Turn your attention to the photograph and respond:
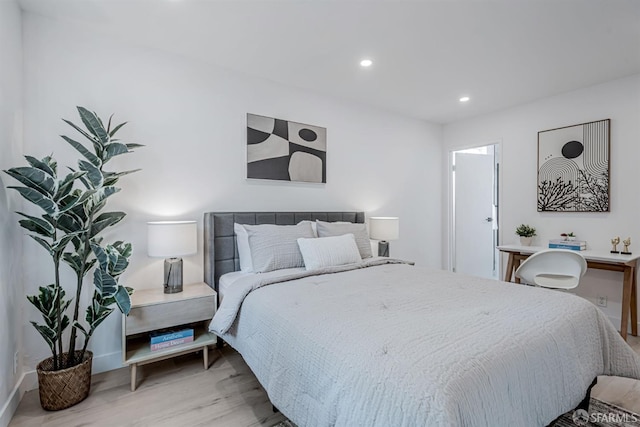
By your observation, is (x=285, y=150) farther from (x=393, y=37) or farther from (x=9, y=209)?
(x=9, y=209)

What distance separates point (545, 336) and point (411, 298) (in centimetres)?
63

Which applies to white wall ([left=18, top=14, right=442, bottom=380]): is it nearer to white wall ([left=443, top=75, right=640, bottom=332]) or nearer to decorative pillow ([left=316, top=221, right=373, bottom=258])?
decorative pillow ([left=316, top=221, right=373, bottom=258])

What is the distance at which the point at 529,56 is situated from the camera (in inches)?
106

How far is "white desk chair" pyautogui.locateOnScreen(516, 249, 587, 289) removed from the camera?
2.81 meters

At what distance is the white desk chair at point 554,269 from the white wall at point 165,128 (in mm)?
1882

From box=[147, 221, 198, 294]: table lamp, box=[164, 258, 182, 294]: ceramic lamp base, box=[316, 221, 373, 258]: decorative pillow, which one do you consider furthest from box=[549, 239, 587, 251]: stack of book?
box=[164, 258, 182, 294]: ceramic lamp base

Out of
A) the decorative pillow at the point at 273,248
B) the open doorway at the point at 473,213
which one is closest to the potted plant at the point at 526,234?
the open doorway at the point at 473,213

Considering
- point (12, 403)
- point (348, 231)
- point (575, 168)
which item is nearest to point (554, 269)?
point (575, 168)

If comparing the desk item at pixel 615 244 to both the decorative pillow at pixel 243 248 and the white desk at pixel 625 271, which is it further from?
the decorative pillow at pixel 243 248

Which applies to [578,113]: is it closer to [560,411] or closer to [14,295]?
[560,411]

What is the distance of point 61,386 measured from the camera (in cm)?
189

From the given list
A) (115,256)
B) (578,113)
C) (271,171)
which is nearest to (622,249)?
(578,113)

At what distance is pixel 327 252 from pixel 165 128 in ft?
5.70

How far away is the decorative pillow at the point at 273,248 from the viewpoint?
255 cm
